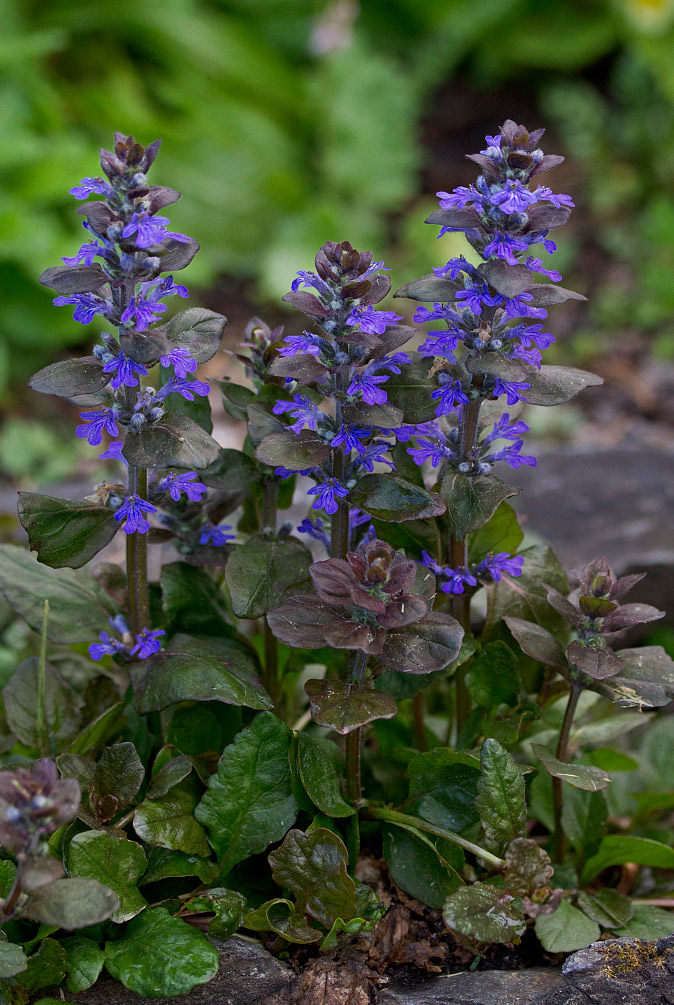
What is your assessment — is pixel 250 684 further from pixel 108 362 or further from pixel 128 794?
Result: pixel 108 362

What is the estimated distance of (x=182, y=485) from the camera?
1.75 meters

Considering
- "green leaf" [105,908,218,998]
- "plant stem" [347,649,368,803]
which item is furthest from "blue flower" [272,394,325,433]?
"green leaf" [105,908,218,998]

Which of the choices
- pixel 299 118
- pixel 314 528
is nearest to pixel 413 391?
pixel 314 528

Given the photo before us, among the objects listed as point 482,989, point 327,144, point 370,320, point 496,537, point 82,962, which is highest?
point 327,144

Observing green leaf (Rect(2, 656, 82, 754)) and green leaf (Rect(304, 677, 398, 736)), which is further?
green leaf (Rect(2, 656, 82, 754))

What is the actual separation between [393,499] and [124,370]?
0.54 meters

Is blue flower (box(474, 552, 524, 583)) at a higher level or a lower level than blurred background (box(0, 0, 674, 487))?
lower

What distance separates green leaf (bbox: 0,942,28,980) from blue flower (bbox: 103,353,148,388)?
37.7 inches

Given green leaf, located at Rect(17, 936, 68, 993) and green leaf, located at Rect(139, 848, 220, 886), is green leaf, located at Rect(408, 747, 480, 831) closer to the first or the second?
green leaf, located at Rect(139, 848, 220, 886)

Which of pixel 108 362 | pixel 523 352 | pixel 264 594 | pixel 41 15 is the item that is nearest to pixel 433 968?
pixel 264 594

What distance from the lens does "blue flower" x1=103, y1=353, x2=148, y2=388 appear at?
5.36 feet

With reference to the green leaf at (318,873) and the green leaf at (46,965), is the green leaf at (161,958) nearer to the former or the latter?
the green leaf at (46,965)

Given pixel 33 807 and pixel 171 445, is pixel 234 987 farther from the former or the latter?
pixel 171 445

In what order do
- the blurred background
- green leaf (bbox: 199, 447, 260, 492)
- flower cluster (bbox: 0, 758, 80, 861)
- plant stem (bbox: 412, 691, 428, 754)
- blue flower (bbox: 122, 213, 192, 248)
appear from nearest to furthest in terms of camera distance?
1. flower cluster (bbox: 0, 758, 80, 861)
2. blue flower (bbox: 122, 213, 192, 248)
3. green leaf (bbox: 199, 447, 260, 492)
4. plant stem (bbox: 412, 691, 428, 754)
5. the blurred background
